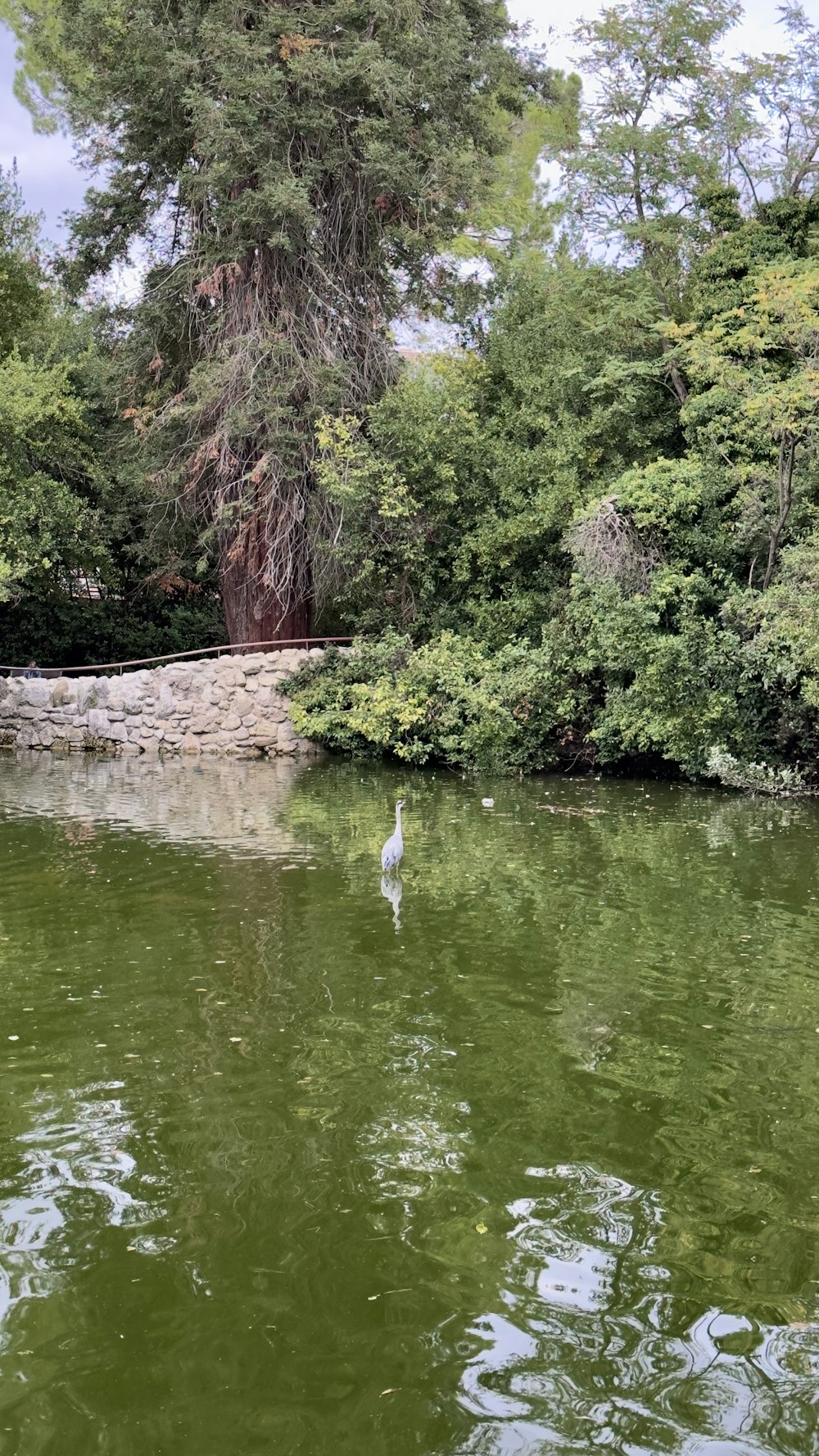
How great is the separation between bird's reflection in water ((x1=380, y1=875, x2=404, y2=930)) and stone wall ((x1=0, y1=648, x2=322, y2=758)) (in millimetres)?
8867

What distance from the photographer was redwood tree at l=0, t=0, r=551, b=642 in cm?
1691

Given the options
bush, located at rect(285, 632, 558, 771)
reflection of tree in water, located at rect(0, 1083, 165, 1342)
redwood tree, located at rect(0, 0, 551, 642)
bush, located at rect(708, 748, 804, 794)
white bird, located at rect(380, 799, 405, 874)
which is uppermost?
redwood tree, located at rect(0, 0, 551, 642)

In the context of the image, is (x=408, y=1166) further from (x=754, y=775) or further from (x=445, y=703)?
(x=445, y=703)

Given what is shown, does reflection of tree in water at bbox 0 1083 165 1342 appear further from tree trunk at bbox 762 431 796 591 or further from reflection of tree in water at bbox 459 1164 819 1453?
tree trunk at bbox 762 431 796 591

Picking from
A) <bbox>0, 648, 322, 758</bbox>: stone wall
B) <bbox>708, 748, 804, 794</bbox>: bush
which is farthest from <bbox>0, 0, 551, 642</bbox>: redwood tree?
<bbox>708, 748, 804, 794</bbox>: bush

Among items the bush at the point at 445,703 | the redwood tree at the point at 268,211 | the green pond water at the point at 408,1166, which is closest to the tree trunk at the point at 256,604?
the redwood tree at the point at 268,211

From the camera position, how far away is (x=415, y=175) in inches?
686

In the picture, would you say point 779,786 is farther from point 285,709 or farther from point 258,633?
point 258,633

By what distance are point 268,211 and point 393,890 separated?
1256cm

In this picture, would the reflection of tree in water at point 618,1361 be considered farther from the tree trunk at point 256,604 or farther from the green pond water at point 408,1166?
the tree trunk at point 256,604

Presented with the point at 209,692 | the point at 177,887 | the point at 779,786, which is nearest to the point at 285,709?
the point at 209,692

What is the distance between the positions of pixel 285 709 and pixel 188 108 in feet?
31.4

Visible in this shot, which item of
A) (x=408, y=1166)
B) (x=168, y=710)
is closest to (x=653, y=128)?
(x=168, y=710)

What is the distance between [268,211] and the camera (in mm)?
17031
